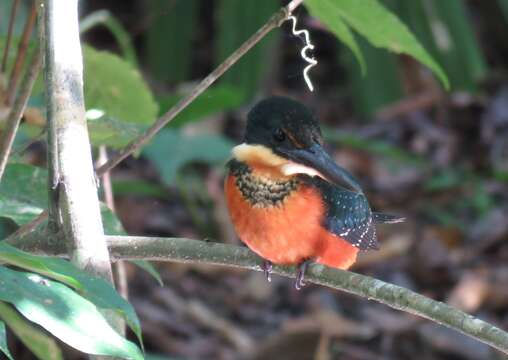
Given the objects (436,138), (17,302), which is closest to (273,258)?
(17,302)

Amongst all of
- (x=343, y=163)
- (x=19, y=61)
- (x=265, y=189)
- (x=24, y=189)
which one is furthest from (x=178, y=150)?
(x=24, y=189)

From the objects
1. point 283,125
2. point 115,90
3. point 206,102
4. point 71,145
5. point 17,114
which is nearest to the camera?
point 71,145

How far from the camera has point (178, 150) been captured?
217 inches

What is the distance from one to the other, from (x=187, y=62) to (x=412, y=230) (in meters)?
1.97

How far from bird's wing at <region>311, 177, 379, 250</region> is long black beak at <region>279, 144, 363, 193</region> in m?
0.21

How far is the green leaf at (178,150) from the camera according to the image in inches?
210

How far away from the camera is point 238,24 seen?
613 centimetres

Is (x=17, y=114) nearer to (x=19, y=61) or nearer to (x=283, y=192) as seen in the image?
(x=19, y=61)

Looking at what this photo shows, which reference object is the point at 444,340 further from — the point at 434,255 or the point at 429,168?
the point at 429,168

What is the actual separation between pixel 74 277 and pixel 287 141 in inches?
51.8

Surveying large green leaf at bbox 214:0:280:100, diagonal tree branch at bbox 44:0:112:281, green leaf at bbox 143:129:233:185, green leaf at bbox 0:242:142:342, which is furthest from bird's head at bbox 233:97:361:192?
large green leaf at bbox 214:0:280:100

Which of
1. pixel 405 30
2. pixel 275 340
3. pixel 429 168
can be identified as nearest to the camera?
pixel 405 30

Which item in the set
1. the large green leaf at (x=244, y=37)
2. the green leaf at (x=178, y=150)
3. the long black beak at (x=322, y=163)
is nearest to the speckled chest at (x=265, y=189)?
the long black beak at (x=322, y=163)

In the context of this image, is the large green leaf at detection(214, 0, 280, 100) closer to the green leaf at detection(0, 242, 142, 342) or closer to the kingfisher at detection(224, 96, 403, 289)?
the kingfisher at detection(224, 96, 403, 289)
